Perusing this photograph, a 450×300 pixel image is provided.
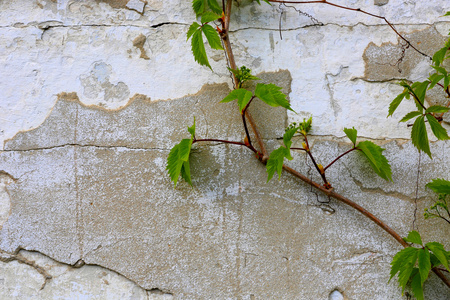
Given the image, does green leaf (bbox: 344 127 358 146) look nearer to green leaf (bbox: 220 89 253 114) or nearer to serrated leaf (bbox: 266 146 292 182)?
serrated leaf (bbox: 266 146 292 182)

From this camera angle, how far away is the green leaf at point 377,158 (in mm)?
1330

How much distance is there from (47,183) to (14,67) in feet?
1.70

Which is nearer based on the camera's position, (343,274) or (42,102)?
(343,274)

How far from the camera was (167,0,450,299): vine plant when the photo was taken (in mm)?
1231

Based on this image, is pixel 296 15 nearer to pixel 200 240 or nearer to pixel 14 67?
pixel 200 240

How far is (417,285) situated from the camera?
1.28 metres

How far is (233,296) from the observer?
136cm

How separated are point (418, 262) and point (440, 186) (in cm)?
32

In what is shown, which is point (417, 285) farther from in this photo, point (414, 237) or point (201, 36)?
point (201, 36)

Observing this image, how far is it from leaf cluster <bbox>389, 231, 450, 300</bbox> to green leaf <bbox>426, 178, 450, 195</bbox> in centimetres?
21

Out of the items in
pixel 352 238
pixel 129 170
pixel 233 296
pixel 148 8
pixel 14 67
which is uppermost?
pixel 148 8

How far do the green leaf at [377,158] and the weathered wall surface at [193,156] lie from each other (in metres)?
0.06

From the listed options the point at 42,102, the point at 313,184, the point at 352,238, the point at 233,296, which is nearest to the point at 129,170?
the point at 42,102

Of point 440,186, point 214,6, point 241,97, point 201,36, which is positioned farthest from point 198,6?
point 440,186
